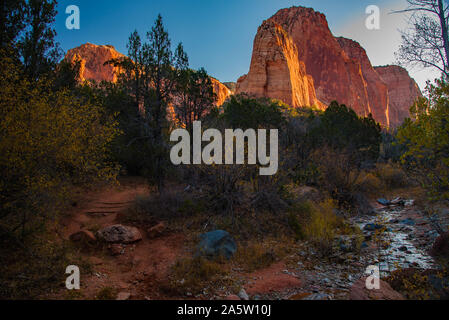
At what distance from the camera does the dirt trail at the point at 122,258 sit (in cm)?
427

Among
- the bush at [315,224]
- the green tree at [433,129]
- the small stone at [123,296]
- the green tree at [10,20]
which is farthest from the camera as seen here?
the green tree at [10,20]

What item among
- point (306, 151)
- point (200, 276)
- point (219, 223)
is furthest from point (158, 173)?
point (306, 151)

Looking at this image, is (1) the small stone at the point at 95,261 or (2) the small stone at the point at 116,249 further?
(2) the small stone at the point at 116,249

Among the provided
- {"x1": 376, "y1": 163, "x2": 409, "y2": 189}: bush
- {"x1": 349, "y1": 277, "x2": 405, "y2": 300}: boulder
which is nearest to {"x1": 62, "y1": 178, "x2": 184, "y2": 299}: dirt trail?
{"x1": 349, "y1": 277, "x2": 405, "y2": 300}: boulder

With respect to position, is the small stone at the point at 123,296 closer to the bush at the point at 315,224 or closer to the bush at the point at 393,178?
the bush at the point at 315,224

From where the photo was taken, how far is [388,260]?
5562mm

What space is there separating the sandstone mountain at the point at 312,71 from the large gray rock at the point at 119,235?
1568 inches

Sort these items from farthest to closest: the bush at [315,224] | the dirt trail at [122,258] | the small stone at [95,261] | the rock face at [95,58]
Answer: the rock face at [95,58]
the bush at [315,224]
the small stone at [95,261]
the dirt trail at [122,258]

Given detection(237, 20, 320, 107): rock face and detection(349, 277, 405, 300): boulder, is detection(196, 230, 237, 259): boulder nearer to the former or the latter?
detection(349, 277, 405, 300): boulder

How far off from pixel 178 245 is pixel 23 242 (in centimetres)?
339

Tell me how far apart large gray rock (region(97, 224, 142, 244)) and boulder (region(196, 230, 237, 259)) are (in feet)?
6.36

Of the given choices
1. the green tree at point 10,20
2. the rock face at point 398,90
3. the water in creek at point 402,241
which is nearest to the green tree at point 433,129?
the water in creek at point 402,241

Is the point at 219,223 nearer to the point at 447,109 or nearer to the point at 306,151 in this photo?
the point at 447,109

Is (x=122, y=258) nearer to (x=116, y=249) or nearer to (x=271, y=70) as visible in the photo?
(x=116, y=249)
